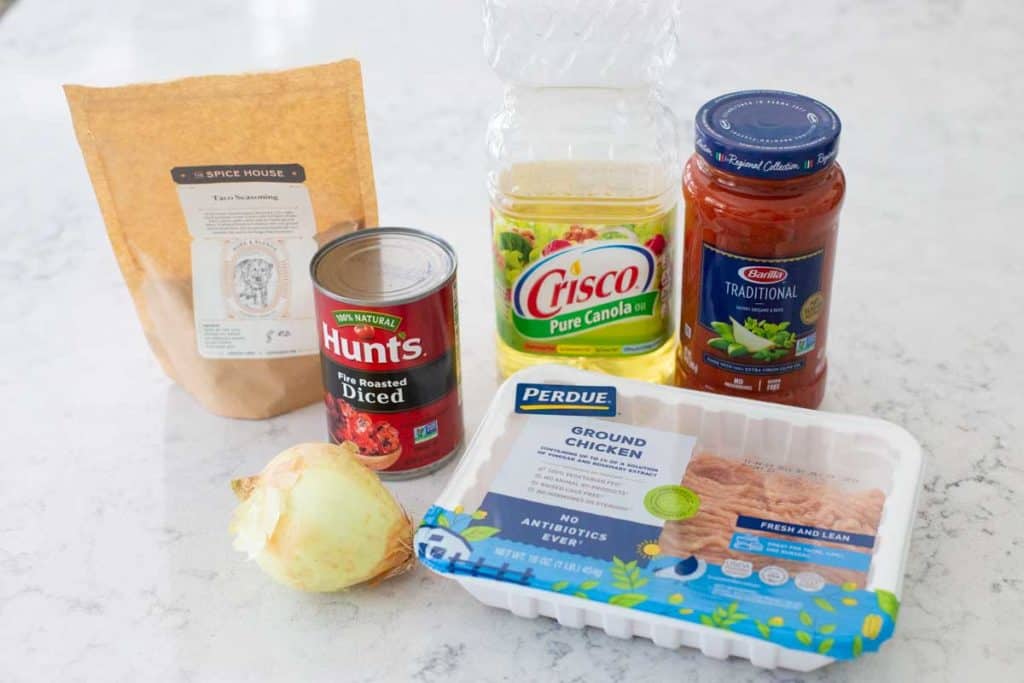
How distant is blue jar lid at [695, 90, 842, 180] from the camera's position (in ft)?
3.42

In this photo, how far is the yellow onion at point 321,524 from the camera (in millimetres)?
1012

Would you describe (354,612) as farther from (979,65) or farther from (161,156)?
(979,65)

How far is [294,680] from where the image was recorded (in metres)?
0.98

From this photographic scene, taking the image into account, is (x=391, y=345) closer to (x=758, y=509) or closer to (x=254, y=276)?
(x=254, y=276)

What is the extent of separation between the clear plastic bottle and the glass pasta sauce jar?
0.06 meters

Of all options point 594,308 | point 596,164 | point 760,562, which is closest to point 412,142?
point 596,164

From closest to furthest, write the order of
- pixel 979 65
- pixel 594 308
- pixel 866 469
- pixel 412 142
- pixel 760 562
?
pixel 760 562 → pixel 866 469 → pixel 594 308 → pixel 412 142 → pixel 979 65

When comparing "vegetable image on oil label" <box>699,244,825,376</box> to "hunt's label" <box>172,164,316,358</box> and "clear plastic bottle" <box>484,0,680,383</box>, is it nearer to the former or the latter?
"clear plastic bottle" <box>484,0,680,383</box>

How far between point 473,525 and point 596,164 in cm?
45

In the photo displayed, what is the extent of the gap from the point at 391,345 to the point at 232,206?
0.24m

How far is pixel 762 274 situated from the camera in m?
1.11

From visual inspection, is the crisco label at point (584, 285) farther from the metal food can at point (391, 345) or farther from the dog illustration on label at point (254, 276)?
the dog illustration on label at point (254, 276)

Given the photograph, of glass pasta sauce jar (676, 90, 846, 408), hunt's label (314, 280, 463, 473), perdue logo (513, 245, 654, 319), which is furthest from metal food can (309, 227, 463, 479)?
glass pasta sauce jar (676, 90, 846, 408)

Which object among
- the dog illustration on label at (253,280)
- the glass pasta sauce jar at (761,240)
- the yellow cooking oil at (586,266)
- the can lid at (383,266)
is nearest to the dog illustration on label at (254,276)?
the dog illustration on label at (253,280)
